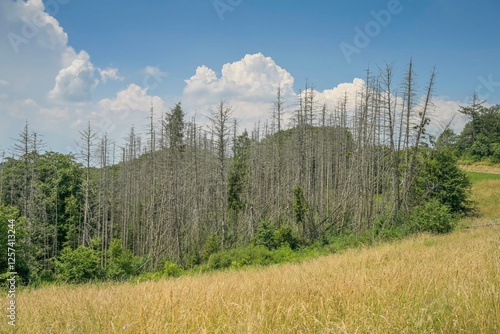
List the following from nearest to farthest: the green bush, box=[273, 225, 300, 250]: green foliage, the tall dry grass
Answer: the tall dry grass < the green bush < box=[273, 225, 300, 250]: green foliage

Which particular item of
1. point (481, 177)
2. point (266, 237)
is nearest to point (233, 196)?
→ point (266, 237)

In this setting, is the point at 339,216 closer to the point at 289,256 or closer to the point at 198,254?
the point at 289,256

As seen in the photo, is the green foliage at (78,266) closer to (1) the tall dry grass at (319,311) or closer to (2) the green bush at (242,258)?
(2) the green bush at (242,258)

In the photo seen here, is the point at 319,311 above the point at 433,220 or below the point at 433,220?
above

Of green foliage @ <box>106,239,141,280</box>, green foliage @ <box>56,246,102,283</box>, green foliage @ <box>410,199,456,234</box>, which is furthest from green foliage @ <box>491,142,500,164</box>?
green foliage @ <box>56,246,102,283</box>

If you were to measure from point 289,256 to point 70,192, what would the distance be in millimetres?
25990

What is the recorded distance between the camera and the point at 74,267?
55.0 ft

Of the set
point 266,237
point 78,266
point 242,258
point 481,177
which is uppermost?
point 481,177

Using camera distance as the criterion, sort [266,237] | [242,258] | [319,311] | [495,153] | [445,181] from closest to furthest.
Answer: [319,311] < [242,258] < [266,237] < [445,181] < [495,153]

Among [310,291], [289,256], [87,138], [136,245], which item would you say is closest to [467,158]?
[289,256]

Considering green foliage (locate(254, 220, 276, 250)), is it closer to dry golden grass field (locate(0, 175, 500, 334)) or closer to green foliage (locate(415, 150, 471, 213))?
green foliage (locate(415, 150, 471, 213))

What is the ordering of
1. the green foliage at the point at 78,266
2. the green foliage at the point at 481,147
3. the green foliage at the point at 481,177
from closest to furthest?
the green foliage at the point at 78,266 → the green foliage at the point at 481,177 → the green foliage at the point at 481,147

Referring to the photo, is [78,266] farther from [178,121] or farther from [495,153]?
[495,153]

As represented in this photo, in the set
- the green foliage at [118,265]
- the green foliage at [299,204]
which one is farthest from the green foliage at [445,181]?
the green foliage at [118,265]
